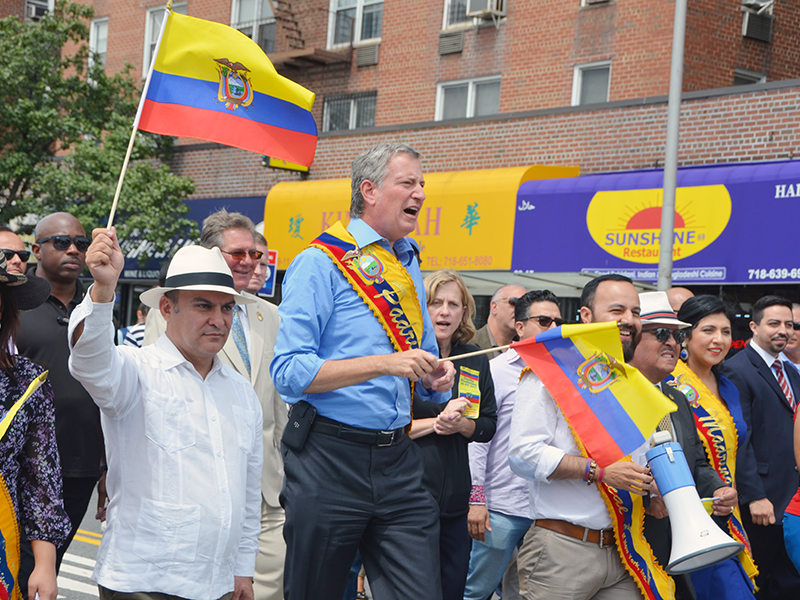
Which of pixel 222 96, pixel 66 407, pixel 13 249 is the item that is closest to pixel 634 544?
pixel 222 96

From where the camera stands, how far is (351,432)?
3896 millimetres

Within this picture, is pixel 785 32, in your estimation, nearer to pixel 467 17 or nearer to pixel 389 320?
pixel 467 17

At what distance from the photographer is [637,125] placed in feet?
50.3

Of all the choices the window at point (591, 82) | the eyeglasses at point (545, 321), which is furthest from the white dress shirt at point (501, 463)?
the window at point (591, 82)

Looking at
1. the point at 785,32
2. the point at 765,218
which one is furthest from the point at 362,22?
the point at 765,218

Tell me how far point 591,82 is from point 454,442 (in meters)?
13.6

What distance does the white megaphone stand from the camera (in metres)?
3.97

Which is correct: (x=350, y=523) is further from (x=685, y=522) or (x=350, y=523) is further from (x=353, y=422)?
(x=685, y=522)

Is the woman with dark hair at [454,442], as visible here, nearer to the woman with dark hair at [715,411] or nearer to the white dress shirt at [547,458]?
the white dress shirt at [547,458]

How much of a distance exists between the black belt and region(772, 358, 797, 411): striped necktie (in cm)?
441

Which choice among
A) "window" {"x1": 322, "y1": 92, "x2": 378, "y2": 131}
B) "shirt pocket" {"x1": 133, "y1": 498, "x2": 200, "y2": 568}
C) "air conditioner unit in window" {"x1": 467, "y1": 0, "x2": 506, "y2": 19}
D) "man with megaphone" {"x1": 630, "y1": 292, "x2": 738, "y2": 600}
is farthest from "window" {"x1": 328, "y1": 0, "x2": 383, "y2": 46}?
"shirt pocket" {"x1": 133, "y1": 498, "x2": 200, "y2": 568}

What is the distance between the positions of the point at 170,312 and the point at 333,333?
0.66 metres

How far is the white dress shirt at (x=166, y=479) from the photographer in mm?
3387

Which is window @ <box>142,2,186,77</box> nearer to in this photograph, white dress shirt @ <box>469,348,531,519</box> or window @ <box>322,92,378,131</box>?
window @ <box>322,92,378,131</box>
